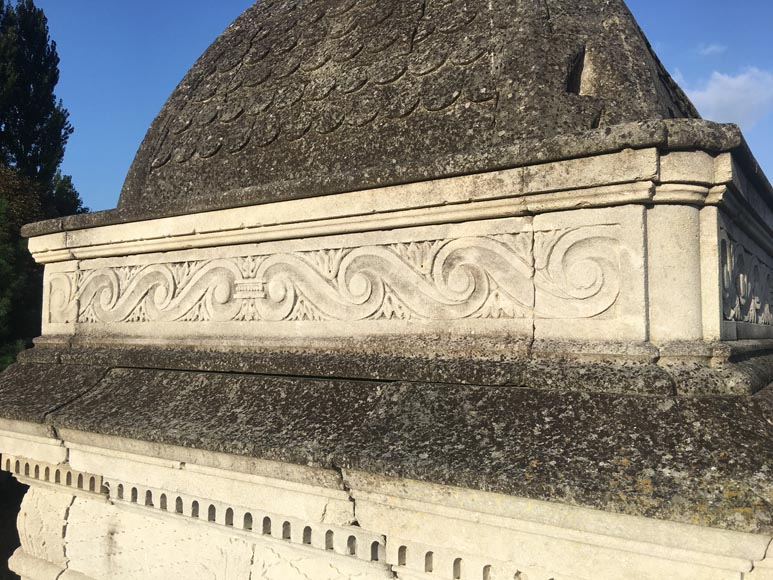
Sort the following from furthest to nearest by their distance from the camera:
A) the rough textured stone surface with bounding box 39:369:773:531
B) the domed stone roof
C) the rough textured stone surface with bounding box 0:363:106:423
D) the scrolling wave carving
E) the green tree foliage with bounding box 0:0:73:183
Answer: the green tree foliage with bounding box 0:0:73:183, the rough textured stone surface with bounding box 0:363:106:423, the domed stone roof, the scrolling wave carving, the rough textured stone surface with bounding box 39:369:773:531

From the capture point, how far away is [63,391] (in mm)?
3006

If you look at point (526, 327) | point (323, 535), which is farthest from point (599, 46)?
point (323, 535)

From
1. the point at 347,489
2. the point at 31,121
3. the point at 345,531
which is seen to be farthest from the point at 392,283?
the point at 31,121

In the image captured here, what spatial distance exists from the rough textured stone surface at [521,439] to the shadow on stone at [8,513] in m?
6.74

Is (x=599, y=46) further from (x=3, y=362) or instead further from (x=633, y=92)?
(x=3, y=362)

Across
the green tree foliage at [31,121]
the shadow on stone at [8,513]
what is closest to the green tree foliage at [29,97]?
the green tree foliage at [31,121]

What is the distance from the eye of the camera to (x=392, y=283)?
220cm

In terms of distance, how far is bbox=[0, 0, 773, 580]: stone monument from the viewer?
1602 millimetres

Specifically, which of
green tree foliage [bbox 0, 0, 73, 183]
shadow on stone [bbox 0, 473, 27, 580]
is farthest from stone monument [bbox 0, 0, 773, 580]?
green tree foliage [bbox 0, 0, 73, 183]

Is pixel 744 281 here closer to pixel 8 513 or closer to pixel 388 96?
pixel 388 96

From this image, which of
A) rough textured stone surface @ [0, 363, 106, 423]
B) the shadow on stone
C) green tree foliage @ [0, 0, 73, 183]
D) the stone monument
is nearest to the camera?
the stone monument

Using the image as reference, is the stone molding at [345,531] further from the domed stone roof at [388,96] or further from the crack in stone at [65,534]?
the domed stone roof at [388,96]

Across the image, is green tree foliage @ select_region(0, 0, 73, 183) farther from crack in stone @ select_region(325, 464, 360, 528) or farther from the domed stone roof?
crack in stone @ select_region(325, 464, 360, 528)

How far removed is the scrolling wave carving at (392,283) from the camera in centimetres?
184
